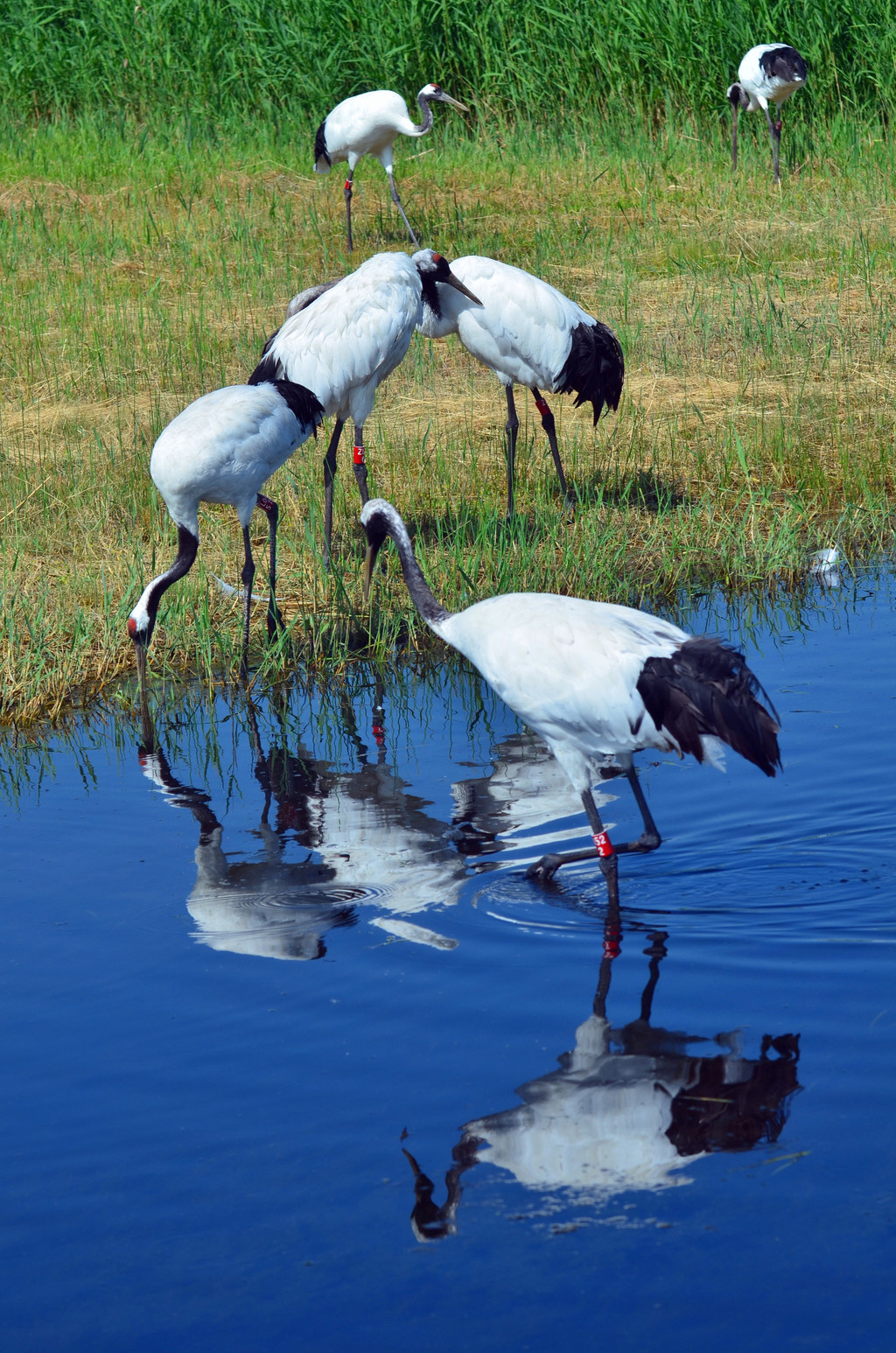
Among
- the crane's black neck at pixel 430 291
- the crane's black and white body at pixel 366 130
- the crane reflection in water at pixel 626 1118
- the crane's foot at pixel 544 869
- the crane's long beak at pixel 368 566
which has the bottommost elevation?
the crane reflection in water at pixel 626 1118

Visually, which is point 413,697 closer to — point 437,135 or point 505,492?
point 505,492

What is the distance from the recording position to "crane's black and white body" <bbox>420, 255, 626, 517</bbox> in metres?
7.56

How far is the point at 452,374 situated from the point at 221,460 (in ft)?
12.2

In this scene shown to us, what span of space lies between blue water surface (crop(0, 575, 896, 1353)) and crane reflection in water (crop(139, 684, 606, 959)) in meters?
0.01

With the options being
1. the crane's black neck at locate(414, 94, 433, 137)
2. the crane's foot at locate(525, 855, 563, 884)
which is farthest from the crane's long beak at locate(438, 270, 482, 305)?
the crane's black neck at locate(414, 94, 433, 137)

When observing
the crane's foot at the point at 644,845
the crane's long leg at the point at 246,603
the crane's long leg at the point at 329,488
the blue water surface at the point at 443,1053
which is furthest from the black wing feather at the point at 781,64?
the crane's foot at the point at 644,845

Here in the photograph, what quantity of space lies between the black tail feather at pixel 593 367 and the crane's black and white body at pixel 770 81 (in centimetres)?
470

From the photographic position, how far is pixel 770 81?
11898mm

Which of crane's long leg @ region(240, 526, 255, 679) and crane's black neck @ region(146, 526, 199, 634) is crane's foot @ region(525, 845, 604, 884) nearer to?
crane's long leg @ region(240, 526, 255, 679)

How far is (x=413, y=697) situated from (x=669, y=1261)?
130 inches

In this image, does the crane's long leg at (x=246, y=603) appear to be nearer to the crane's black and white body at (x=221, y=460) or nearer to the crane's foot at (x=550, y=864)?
the crane's black and white body at (x=221, y=460)

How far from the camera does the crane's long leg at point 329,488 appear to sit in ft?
23.0

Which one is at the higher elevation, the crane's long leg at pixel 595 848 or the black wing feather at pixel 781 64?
the black wing feather at pixel 781 64

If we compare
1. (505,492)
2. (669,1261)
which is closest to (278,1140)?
(669,1261)
